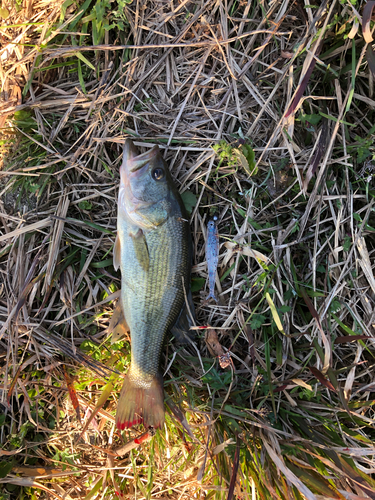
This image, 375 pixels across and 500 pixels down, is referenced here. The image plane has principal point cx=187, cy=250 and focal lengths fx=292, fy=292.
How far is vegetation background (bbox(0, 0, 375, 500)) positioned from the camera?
2605 millimetres

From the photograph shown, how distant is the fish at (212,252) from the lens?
2.83m

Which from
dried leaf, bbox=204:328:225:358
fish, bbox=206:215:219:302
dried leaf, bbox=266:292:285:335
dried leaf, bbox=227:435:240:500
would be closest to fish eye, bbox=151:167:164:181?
fish, bbox=206:215:219:302

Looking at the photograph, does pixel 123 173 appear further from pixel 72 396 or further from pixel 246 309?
pixel 72 396

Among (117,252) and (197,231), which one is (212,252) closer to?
(197,231)

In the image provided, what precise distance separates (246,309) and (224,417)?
3.28ft

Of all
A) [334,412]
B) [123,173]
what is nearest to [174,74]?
[123,173]

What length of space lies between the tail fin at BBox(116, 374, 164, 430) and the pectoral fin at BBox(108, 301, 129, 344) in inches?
16.4

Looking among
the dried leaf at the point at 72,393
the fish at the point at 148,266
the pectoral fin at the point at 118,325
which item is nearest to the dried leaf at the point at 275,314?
the fish at the point at 148,266

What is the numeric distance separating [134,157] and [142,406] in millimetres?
2263

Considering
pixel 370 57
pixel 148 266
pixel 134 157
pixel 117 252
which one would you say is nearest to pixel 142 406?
pixel 148 266

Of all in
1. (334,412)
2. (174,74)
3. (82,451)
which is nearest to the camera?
(334,412)

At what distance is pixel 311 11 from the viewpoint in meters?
2.50

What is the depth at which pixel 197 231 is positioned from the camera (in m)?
2.91

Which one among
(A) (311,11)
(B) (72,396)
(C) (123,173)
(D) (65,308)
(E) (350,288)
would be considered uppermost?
(A) (311,11)
